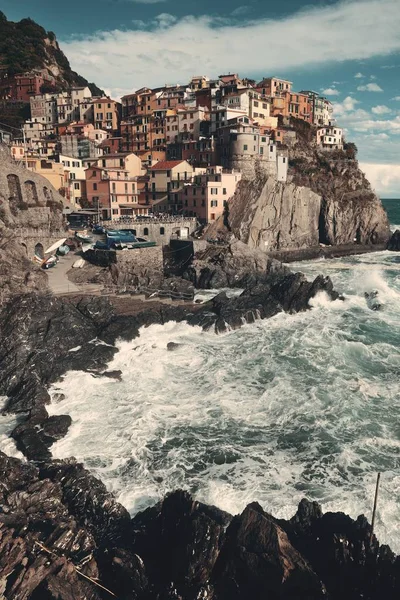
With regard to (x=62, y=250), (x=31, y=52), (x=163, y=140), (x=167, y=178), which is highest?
(x=31, y=52)

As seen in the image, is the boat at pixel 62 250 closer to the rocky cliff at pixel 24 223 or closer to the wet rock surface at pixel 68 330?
the rocky cliff at pixel 24 223

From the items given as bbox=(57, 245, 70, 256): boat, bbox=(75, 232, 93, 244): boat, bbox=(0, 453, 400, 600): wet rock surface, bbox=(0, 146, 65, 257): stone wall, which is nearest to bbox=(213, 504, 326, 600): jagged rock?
bbox=(0, 453, 400, 600): wet rock surface

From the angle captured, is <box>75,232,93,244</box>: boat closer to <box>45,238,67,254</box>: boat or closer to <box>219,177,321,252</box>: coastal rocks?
<box>45,238,67,254</box>: boat

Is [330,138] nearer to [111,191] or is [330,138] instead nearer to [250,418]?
[111,191]

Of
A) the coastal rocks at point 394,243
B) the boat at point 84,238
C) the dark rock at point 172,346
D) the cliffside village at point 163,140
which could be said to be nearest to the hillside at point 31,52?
the cliffside village at point 163,140

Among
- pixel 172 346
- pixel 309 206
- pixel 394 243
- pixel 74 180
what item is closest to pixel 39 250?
pixel 172 346

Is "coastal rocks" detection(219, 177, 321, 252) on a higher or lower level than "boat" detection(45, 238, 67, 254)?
higher
